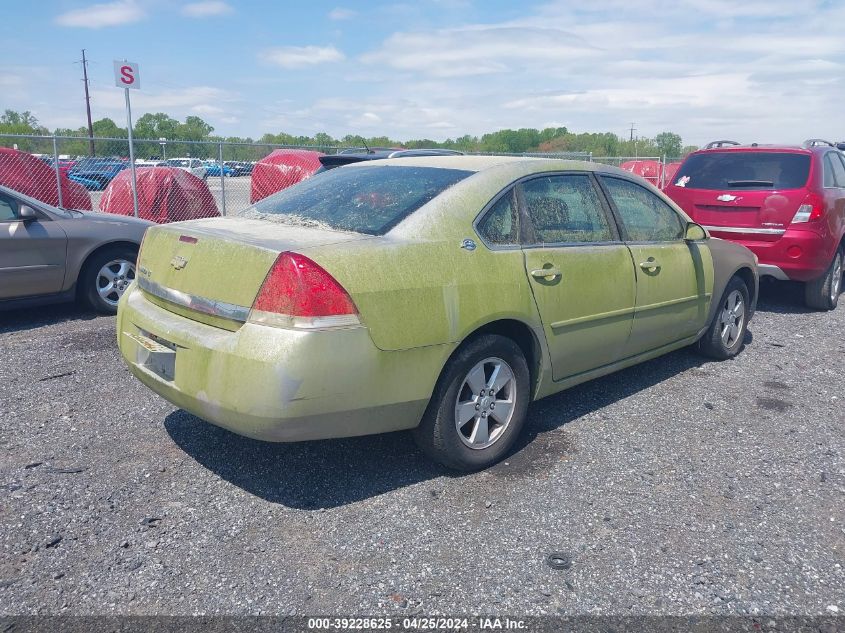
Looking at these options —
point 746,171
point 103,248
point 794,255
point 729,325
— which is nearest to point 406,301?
point 729,325


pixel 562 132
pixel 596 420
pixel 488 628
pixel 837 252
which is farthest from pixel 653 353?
pixel 562 132

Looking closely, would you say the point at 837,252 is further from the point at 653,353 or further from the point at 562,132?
the point at 562,132

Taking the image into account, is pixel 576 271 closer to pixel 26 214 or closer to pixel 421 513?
pixel 421 513

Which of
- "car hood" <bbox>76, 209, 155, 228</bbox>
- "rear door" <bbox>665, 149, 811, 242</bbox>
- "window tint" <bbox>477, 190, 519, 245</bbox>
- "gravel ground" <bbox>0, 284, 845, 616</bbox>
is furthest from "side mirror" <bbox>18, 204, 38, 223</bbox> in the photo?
"rear door" <bbox>665, 149, 811, 242</bbox>

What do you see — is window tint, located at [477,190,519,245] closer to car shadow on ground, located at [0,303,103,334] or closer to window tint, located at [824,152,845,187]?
car shadow on ground, located at [0,303,103,334]

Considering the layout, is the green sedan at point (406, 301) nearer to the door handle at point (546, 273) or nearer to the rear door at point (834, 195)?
the door handle at point (546, 273)

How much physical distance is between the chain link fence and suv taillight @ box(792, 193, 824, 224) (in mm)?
8639

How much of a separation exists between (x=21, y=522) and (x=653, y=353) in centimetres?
379

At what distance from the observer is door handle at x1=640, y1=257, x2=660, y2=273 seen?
14.6ft

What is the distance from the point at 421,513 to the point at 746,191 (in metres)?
5.78

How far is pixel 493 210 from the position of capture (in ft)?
11.9

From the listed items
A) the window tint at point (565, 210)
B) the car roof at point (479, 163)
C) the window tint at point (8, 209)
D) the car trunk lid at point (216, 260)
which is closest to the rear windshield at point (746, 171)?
the car roof at point (479, 163)

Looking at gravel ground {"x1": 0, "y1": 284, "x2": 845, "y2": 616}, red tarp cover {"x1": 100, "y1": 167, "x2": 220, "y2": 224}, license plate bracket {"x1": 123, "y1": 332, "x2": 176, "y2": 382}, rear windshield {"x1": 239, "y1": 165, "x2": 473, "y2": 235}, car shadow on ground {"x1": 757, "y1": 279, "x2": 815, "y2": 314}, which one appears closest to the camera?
gravel ground {"x1": 0, "y1": 284, "x2": 845, "y2": 616}

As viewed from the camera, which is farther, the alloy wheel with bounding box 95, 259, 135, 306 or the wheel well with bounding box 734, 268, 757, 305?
the alloy wheel with bounding box 95, 259, 135, 306
